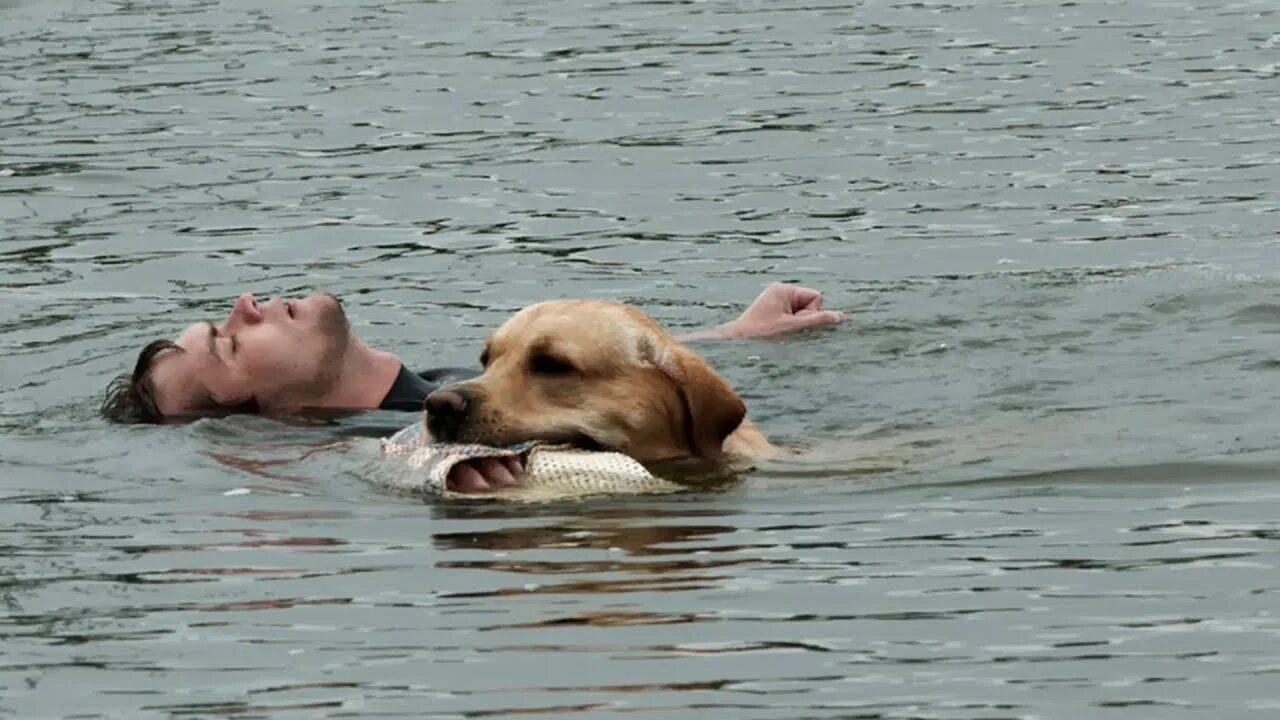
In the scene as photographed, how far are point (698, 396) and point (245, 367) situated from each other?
2.34 metres

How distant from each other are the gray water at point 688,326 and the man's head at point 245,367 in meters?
0.26

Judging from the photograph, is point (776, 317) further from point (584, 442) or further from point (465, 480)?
point (465, 480)

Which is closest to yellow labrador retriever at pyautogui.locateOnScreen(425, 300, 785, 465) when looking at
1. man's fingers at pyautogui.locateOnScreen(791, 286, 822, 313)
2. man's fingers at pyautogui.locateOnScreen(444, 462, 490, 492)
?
man's fingers at pyautogui.locateOnScreen(444, 462, 490, 492)

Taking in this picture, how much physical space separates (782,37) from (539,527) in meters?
13.1

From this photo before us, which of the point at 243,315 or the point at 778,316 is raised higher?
the point at 243,315

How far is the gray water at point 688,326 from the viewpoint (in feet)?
20.1

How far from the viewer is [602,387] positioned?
8.78 m

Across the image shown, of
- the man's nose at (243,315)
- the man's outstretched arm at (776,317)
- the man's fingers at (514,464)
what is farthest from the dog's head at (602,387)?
the man's outstretched arm at (776,317)

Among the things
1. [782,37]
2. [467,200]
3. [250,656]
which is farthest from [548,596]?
[782,37]

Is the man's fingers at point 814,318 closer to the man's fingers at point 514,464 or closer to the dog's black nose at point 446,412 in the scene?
the dog's black nose at point 446,412

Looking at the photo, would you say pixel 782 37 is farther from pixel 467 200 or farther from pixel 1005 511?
pixel 1005 511

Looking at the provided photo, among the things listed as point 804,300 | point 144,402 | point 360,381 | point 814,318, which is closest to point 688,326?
point 804,300

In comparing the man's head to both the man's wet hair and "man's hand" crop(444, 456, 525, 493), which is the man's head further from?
"man's hand" crop(444, 456, 525, 493)

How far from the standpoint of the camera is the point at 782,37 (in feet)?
67.2
